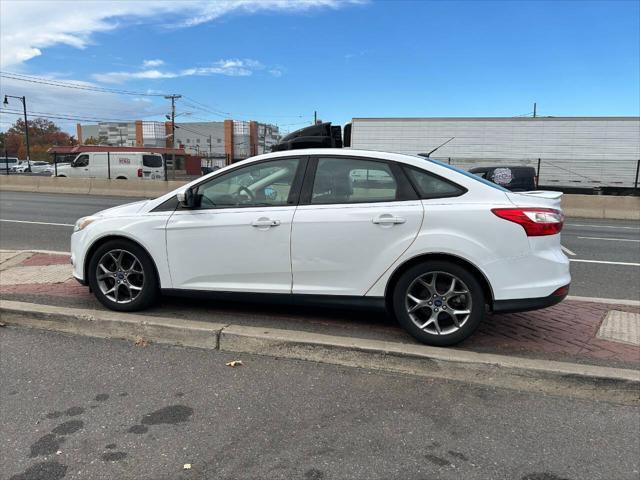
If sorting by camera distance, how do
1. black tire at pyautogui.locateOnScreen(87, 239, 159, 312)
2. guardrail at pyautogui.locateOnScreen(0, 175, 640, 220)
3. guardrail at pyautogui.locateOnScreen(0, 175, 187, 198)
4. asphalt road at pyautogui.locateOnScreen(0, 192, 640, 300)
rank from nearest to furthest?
black tire at pyautogui.locateOnScreen(87, 239, 159, 312), asphalt road at pyautogui.locateOnScreen(0, 192, 640, 300), guardrail at pyautogui.locateOnScreen(0, 175, 640, 220), guardrail at pyautogui.locateOnScreen(0, 175, 187, 198)

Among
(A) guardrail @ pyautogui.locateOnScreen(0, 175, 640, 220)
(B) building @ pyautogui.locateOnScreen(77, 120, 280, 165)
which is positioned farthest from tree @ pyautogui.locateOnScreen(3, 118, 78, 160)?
(A) guardrail @ pyautogui.locateOnScreen(0, 175, 640, 220)

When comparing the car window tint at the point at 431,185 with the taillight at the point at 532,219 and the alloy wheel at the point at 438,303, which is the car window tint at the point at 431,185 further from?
the alloy wheel at the point at 438,303

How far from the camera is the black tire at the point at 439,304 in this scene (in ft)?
12.6

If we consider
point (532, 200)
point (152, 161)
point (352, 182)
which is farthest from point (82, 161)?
point (532, 200)

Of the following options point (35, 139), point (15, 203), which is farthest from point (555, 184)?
point (35, 139)

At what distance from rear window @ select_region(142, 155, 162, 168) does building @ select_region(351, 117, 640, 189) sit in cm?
1243

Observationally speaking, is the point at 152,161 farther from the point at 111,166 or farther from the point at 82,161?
the point at 82,161

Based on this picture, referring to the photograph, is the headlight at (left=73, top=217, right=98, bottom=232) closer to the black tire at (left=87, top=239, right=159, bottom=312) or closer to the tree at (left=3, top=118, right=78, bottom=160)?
the black tire at (left=87, top=239, right=159, bottom=312)

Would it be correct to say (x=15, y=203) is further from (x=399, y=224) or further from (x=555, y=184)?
(x=555, y=184)

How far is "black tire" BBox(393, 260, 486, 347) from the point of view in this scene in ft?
12.6

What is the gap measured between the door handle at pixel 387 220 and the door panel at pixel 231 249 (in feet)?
2.31

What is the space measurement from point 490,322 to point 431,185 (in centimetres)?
152

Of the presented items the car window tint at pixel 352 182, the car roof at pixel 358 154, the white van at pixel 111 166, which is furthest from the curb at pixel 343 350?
the white van at pixel 111 166

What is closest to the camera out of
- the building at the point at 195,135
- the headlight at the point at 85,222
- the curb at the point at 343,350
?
the curb at the point at 343,350
